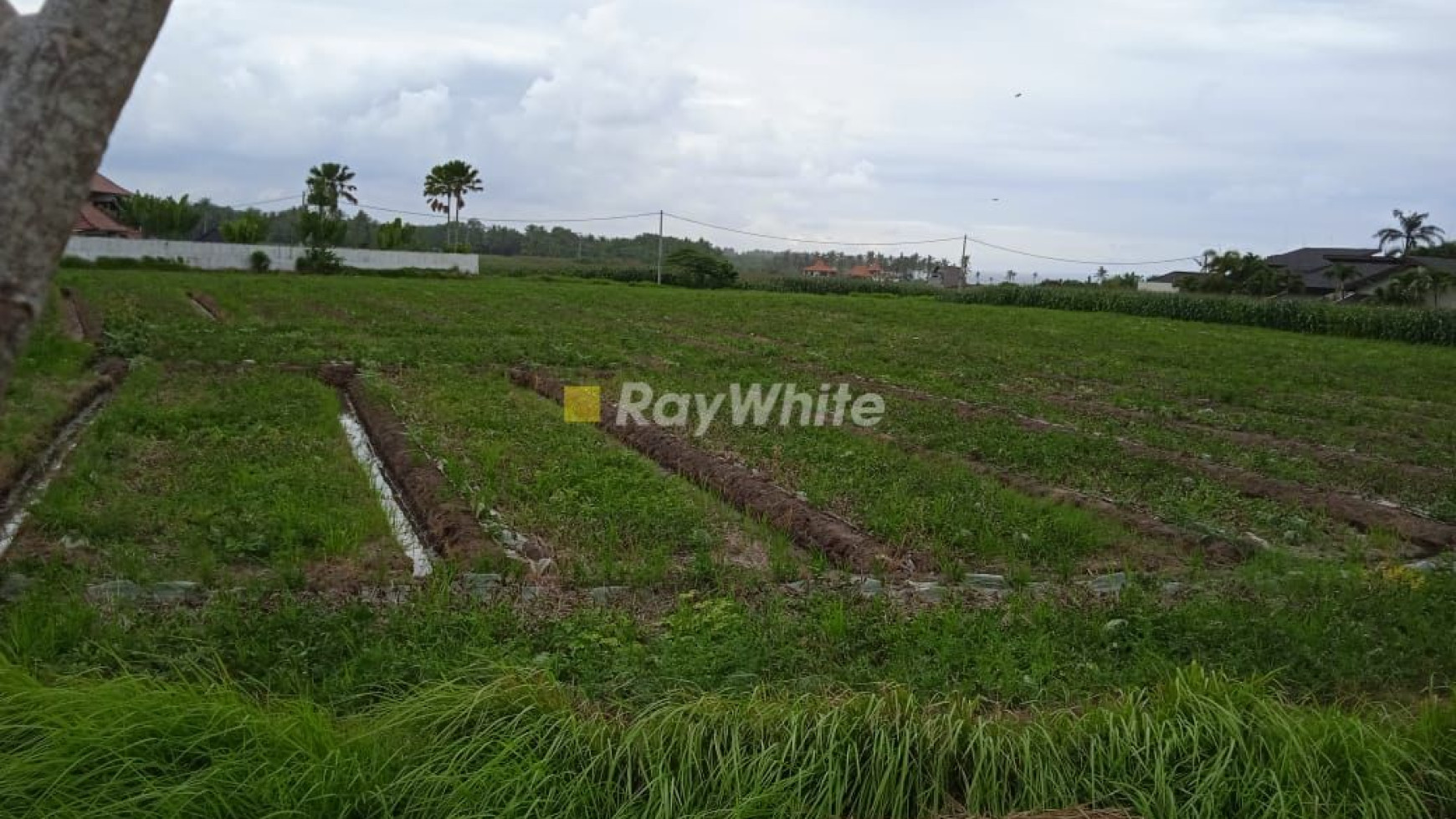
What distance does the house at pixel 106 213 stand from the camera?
4375 cm

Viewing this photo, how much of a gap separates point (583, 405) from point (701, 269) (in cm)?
4067

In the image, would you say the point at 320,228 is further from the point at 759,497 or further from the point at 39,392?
the point at 759,497

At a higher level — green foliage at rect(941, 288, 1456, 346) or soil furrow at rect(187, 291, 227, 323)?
green foliage at rect(941, 288, 1456, 346)

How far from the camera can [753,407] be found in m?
11.0

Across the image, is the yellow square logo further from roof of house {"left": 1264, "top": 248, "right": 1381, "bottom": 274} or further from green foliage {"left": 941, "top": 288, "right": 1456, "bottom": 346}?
roof of house {"left": 1264, "top": 248, "right": 1381, "bottom": 274}

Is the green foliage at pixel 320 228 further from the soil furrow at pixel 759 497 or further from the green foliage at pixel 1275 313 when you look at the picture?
the soil furrow at pixel 759 497

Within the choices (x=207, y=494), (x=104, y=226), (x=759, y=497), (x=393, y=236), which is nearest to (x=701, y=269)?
(x=393, y=236)

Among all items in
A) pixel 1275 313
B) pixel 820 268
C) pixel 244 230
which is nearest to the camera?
pixel 1275 313

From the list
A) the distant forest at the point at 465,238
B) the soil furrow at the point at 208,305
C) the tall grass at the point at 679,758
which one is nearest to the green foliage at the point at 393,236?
the distant forest at the point at 465,238

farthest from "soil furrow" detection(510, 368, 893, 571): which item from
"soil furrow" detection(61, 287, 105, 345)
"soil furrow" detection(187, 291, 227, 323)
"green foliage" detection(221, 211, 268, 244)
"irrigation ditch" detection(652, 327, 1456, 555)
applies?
"green foliage" detection(221, 211, 268, 244)

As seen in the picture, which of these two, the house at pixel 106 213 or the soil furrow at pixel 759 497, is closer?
the soil furrow at pixel 759 497

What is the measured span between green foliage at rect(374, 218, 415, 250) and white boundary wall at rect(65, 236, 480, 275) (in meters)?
5.73

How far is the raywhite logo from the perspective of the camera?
1016 cm

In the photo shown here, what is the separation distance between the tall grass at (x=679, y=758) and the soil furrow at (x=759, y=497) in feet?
8.69
